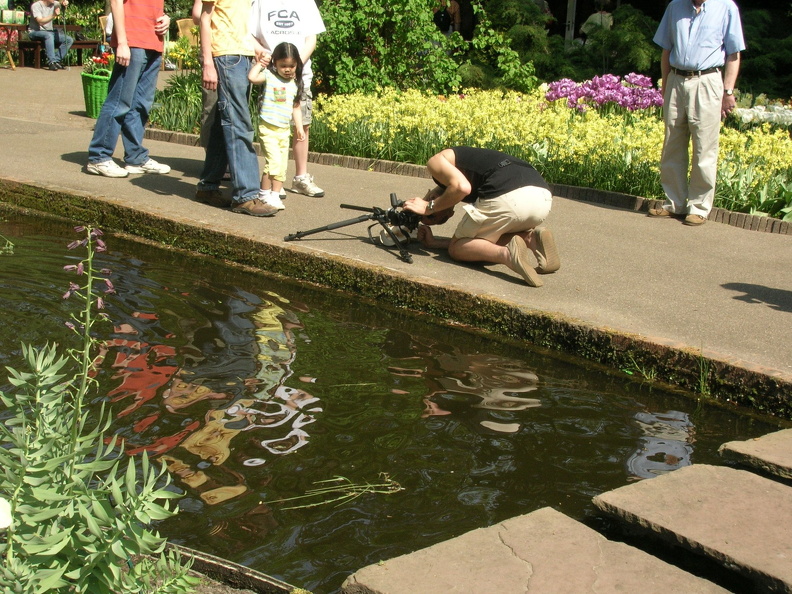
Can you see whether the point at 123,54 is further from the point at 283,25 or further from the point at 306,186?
the point at 306,186

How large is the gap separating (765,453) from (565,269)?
275cm

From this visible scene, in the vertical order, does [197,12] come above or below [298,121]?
above

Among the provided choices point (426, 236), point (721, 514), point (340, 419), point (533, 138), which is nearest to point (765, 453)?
point (721, 514)

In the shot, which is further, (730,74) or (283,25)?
(730,74)

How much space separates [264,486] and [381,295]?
2.56 m

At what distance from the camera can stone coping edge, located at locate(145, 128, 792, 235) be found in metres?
7.98

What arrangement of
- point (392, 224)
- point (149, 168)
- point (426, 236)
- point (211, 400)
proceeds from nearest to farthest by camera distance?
point (211, 400) → point (392, 224) → point (426, 236) → point (149, 168)

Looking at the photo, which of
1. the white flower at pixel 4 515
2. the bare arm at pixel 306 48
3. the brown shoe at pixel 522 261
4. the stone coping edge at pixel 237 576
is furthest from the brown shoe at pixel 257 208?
the white flower at pixel 4 515

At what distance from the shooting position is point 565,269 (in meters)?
6.32

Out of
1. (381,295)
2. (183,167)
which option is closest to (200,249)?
(381,295)

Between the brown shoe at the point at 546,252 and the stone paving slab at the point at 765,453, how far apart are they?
227 cm

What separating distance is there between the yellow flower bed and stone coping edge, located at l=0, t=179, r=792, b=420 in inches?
139

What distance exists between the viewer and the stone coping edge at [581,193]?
798cm

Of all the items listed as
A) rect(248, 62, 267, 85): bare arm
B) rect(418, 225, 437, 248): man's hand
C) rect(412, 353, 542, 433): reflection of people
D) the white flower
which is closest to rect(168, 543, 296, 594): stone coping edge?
the white flower
